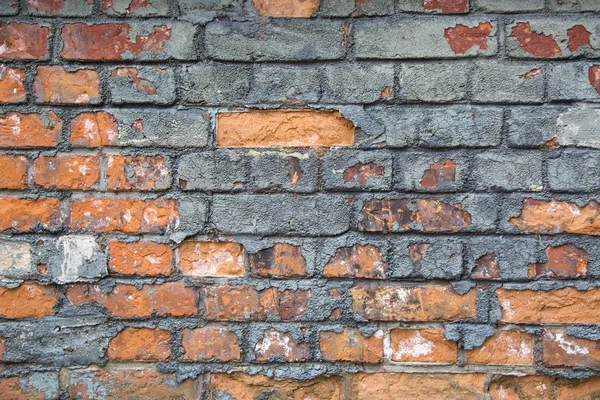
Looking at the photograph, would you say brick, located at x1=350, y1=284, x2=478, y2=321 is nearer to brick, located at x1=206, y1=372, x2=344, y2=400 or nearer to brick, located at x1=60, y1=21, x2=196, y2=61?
brick, located at x1=206, y1=372, x2=344, y2=400

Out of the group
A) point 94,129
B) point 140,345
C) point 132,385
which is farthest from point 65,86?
point 132,385

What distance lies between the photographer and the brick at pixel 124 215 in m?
1.24

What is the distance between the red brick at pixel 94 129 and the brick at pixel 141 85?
0.06m

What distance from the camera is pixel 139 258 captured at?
1237 millimetres

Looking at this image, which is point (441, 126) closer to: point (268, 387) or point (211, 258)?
point (211, 258)

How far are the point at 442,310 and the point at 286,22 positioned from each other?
2.87 feet

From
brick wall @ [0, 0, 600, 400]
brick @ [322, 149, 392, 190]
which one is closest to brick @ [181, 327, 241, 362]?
brick wall @ [0, 0, 600, 400]

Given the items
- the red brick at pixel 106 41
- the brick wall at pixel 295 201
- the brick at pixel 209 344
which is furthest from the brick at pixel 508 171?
the red brick at pixel 106 41

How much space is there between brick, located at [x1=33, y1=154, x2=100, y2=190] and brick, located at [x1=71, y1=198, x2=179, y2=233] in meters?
0.05

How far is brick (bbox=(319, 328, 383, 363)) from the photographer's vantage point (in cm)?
124

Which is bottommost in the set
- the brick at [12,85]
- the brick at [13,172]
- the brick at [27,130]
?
the brick at [13,172]

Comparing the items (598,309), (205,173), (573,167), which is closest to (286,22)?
(205,173)

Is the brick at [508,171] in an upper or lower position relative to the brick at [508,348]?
upper

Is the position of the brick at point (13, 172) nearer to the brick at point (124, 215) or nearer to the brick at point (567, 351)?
the brick at point (124, 215)
